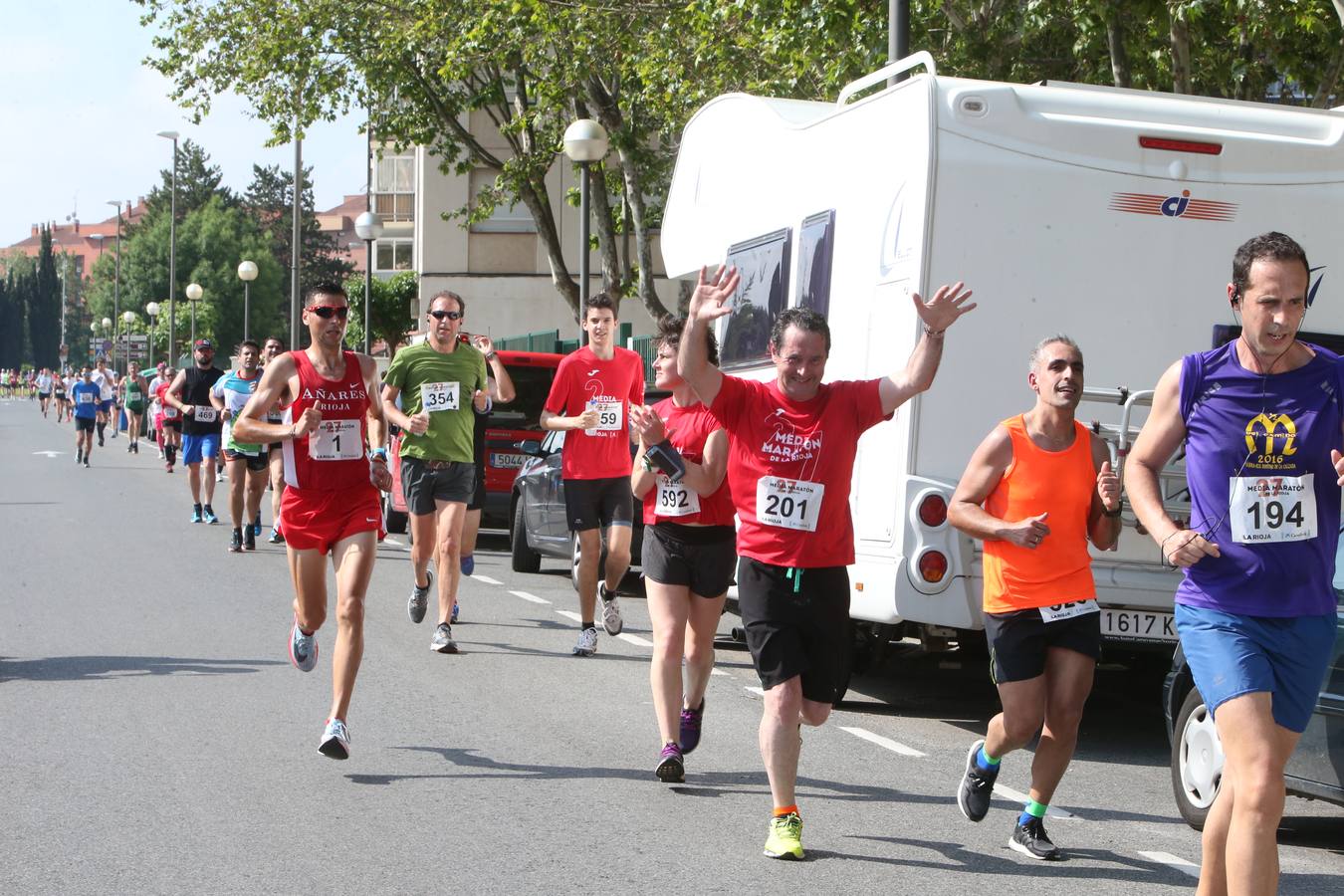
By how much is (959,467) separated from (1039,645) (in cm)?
215

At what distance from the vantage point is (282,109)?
1186 inches

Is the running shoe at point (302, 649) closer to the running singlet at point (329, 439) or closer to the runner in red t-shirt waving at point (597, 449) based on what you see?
the running singlet at point (329, 439)


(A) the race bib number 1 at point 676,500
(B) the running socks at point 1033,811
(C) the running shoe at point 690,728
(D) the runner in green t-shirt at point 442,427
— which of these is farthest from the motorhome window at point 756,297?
(B) the running socks at point 1033,811

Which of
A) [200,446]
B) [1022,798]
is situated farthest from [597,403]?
[200,446]

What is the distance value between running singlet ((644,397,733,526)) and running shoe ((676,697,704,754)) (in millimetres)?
775

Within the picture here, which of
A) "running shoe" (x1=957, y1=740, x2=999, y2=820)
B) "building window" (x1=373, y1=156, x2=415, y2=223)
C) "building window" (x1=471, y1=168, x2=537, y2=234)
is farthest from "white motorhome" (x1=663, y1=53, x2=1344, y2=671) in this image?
"building window" (x1=373, y1=156, x2=415, y2=223)

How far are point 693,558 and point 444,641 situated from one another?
3.85 m

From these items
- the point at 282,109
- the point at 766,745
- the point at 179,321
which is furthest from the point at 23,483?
the point at 179,321

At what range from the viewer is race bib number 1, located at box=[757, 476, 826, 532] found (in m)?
6.30

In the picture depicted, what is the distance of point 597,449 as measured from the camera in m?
10.8

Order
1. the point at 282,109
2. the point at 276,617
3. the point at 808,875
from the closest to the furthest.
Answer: the point at 808,875 < the point at 276,617 < the point at 282,109

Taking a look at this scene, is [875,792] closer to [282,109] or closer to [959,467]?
[959,467]

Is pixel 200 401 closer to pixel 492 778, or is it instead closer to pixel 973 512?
pixel 492 778

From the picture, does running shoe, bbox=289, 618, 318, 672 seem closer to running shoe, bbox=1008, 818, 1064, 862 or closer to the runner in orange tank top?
the runner in orange tank top
